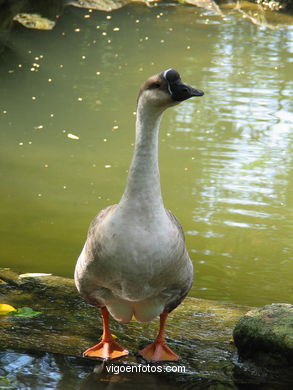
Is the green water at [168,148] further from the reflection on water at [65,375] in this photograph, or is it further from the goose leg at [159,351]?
the reflection on water at [65,375]

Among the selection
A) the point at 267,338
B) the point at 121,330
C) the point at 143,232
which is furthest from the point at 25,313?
the point at 267,338

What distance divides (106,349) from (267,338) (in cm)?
97

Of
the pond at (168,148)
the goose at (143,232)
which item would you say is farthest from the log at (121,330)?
the pond at (168,148)

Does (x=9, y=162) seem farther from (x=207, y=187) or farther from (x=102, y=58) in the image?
(x=102, y=58)

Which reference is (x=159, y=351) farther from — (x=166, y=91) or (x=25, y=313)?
(x=166, y=91)

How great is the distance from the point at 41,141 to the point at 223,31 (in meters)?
9.86

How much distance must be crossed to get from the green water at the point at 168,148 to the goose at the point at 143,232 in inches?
86.8

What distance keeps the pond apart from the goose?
2153mm

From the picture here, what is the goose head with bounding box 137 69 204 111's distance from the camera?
11.4ft

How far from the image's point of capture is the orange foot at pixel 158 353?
4043mm

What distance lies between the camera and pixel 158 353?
4059mm

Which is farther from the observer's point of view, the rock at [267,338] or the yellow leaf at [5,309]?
the yellow leaf at [5,309]

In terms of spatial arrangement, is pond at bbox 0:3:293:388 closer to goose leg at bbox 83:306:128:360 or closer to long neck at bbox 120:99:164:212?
goose leg at bbox 83:306:128:360

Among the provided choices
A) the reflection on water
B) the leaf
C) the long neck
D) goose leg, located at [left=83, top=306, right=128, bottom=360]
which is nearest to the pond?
the leaf
